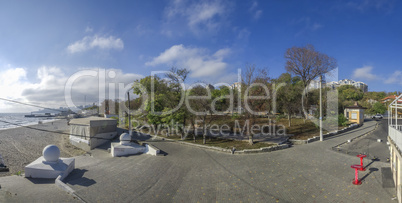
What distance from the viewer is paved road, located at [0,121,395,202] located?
7.31 metres

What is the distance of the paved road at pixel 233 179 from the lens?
7.32 m

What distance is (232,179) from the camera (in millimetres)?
9008

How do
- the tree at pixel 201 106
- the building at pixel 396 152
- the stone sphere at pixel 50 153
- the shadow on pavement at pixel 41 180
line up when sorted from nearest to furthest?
the building at pixel 396 152 < the shadow on pavement at pixel 41 180 < the stone sphere at pixel 50 153 < the tree at pixel 201 106

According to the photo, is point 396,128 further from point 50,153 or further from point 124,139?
point 50,153

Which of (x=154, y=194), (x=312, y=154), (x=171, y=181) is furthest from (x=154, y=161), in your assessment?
(x=312, y=154)

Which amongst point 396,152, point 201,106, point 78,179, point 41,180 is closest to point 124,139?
point 78,179

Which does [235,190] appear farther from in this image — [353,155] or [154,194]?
[353,155]

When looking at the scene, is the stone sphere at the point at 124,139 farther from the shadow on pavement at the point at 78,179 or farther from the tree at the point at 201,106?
the tree at the point at 201,106

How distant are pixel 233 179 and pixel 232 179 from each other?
5 centimetres

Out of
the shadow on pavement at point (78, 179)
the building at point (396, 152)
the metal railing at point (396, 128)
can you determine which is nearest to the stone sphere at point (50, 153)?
the shadow on pavement at point (78, 179)

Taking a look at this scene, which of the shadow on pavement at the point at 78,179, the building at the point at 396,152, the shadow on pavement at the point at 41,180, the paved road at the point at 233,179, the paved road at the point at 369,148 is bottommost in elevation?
the shadow on pavement at the point at 41,180

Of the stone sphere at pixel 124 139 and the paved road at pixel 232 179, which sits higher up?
the stone sphere at pixel 124 139

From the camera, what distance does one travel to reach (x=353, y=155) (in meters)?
12.1

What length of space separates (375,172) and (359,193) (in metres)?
3.23
